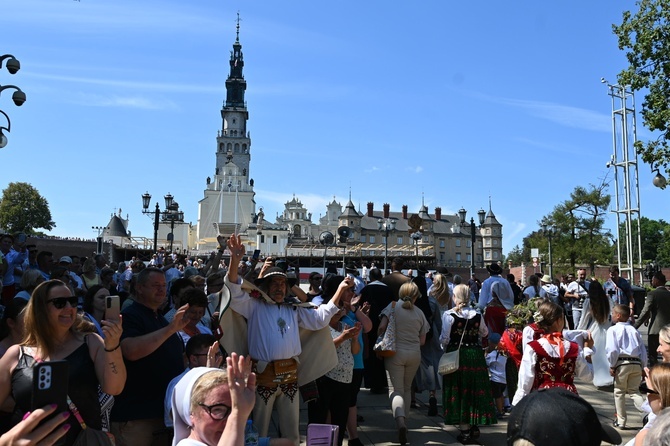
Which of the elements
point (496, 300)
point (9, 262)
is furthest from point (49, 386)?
point (9, 262)

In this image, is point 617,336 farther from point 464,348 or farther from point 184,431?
point 184,431

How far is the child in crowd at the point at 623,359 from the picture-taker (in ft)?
23.2

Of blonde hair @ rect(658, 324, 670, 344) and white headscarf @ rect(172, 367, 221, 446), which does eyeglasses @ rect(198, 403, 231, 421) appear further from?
blonde hair @ rect(658, 324, 670, 344)

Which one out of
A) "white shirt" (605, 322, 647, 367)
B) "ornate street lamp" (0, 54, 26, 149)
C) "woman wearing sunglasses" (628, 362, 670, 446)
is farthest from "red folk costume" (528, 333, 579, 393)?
"ornate street lamp" (0, 54, 26, 149)

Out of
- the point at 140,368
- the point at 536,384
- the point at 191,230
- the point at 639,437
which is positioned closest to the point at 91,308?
the point at 140,368

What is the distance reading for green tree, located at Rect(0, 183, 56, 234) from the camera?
69.2m

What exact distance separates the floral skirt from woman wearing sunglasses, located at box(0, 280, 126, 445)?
4633 mm

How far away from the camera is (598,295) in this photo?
812 cm

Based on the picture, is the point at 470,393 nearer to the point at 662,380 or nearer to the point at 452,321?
the point at 452,321

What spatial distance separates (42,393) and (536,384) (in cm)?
442

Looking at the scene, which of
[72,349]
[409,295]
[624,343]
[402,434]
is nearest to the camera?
[72,349]

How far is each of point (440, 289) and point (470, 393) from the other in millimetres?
1964

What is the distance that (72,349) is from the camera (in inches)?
138

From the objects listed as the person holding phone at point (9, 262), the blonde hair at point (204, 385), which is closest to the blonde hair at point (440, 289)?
the blonde hair at point (204, 385)
